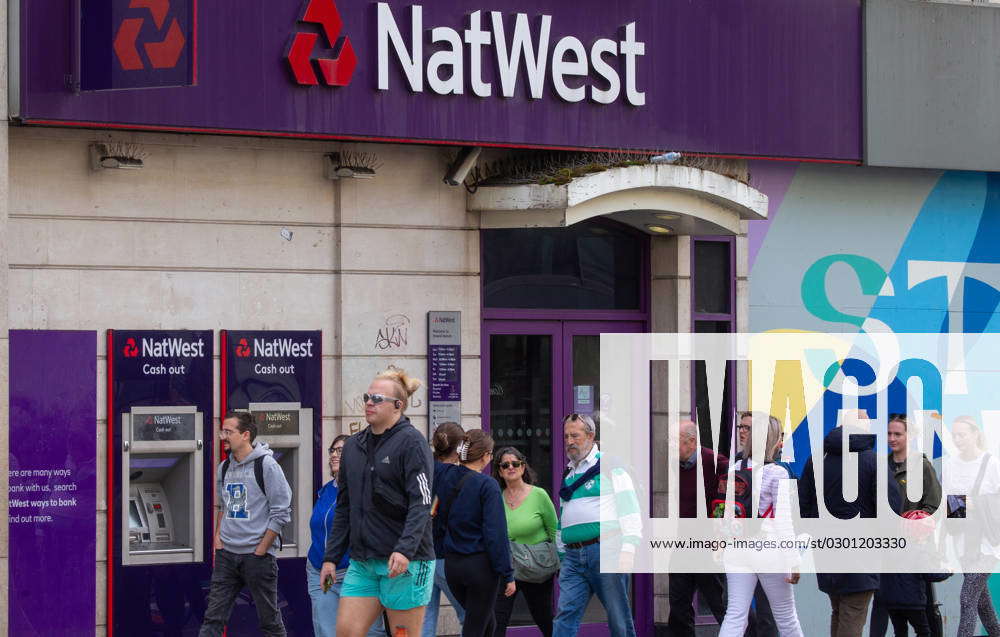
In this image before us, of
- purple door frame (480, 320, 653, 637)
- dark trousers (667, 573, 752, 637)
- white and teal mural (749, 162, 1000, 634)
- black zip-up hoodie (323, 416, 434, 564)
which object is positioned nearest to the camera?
black zip-up hoodie (323, 416, 434, 564)

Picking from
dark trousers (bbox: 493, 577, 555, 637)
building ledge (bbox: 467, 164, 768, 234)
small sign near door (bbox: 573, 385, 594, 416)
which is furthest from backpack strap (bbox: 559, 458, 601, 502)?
small sign near door (bbox: 573, 385, 594, 416)

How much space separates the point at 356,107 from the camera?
1109 cm

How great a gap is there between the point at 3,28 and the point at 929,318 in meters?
8.11

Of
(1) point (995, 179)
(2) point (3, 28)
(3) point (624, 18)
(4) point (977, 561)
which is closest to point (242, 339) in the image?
→ (2) point (3, 28)

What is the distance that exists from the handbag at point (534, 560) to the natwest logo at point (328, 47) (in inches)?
137

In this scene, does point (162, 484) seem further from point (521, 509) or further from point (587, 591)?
point (587, 591)

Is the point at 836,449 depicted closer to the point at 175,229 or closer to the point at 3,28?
the point at 175,229

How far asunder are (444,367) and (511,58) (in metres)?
2.35

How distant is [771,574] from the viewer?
1009cm

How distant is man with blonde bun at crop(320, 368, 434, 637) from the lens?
8125 mm

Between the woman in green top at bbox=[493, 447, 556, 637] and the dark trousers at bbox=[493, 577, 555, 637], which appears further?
the dark trousers at bbox=[493, 577, 555, 637]

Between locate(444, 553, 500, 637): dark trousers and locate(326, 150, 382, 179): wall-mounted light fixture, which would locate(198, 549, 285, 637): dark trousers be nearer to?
locate(444, 553, 500, 637): dark trousers

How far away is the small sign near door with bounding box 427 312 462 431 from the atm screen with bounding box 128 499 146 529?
2.21 meters

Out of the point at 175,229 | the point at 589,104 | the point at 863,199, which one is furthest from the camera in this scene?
the point at 863,199
